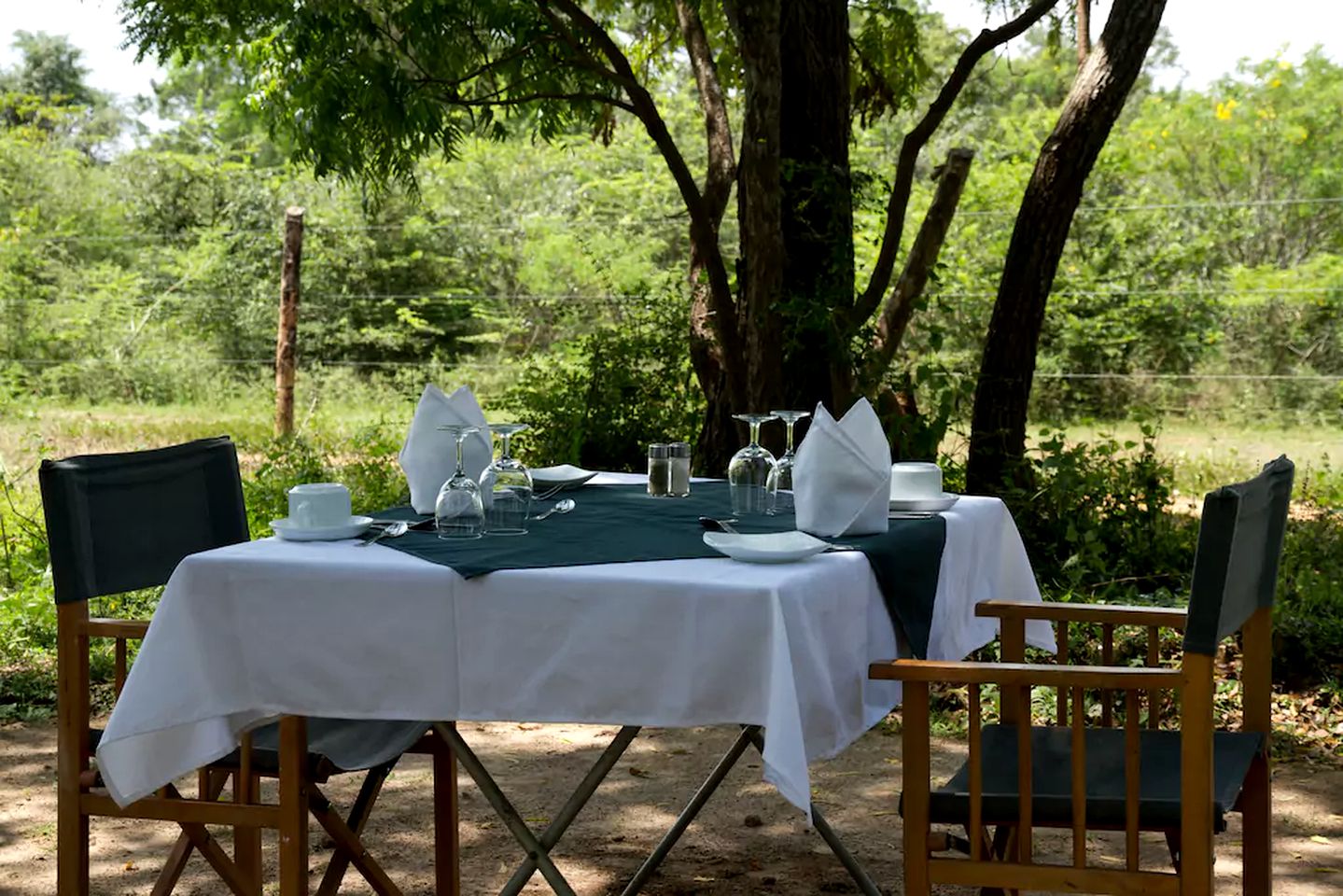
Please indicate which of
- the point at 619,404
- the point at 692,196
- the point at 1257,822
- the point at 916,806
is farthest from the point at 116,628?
the point at 619,404

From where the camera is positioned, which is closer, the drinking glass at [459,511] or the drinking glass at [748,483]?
the drinking glass at [459,511]

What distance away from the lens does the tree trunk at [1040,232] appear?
640 cm

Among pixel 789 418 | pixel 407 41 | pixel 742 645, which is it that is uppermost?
pixel 407 41

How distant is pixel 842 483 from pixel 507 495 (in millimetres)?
612

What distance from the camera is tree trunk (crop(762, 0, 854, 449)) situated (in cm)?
601

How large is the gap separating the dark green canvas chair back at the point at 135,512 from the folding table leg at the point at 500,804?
63 cm

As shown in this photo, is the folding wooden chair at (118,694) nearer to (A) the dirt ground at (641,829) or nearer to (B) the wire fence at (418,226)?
(A) the dirt ground at (641,829)

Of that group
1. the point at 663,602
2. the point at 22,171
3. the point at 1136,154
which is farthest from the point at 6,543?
the point at 22,171

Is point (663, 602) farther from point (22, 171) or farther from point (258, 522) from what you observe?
point (22, 171)

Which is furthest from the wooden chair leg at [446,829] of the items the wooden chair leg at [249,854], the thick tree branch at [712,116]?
the thick tree branch at [712,116]

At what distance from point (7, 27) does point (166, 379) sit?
1651 centimetres

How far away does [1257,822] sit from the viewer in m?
2.55

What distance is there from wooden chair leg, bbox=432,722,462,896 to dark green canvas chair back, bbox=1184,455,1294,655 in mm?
1433

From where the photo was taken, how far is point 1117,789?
229 cm
